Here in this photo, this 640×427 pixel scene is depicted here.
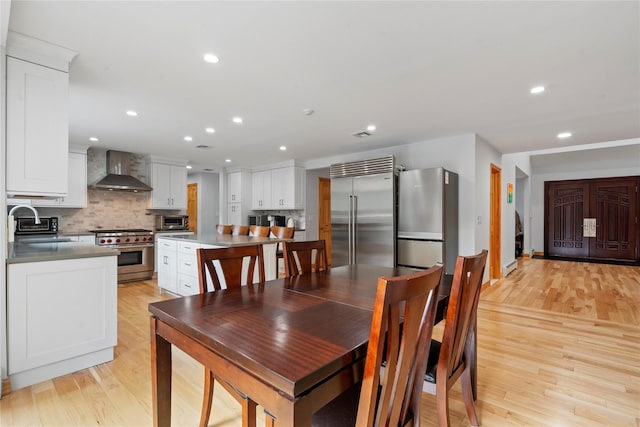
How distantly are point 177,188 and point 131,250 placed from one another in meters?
1.54

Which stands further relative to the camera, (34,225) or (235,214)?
(235,214)

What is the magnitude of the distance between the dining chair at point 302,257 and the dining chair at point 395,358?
110 cm

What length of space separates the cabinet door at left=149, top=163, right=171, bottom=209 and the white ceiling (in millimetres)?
1768

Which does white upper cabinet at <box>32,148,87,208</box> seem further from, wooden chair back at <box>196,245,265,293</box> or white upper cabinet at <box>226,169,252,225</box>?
wooden chair back at <box>196,245,265,293</box>

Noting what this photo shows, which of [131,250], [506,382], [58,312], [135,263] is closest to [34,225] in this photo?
[131,250]

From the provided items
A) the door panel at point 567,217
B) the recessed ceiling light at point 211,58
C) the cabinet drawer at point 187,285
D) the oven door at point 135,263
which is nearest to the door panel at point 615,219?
the door panel at point 567,217

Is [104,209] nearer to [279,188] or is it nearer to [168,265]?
[168,265]

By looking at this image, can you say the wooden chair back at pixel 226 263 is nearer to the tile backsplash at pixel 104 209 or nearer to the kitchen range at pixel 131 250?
the kitchen range at pixel 131 250

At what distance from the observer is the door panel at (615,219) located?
752 centimetres

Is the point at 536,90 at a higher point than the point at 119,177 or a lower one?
higher

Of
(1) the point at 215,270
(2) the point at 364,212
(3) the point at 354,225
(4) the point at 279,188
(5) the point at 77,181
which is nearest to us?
(1) the point at 215,270

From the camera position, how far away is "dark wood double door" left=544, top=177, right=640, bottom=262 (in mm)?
7539

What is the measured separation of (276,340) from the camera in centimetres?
102

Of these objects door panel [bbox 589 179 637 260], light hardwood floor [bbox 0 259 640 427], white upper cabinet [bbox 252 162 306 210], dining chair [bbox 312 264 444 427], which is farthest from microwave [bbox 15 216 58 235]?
door panel [bbox 589 179 637 260]
